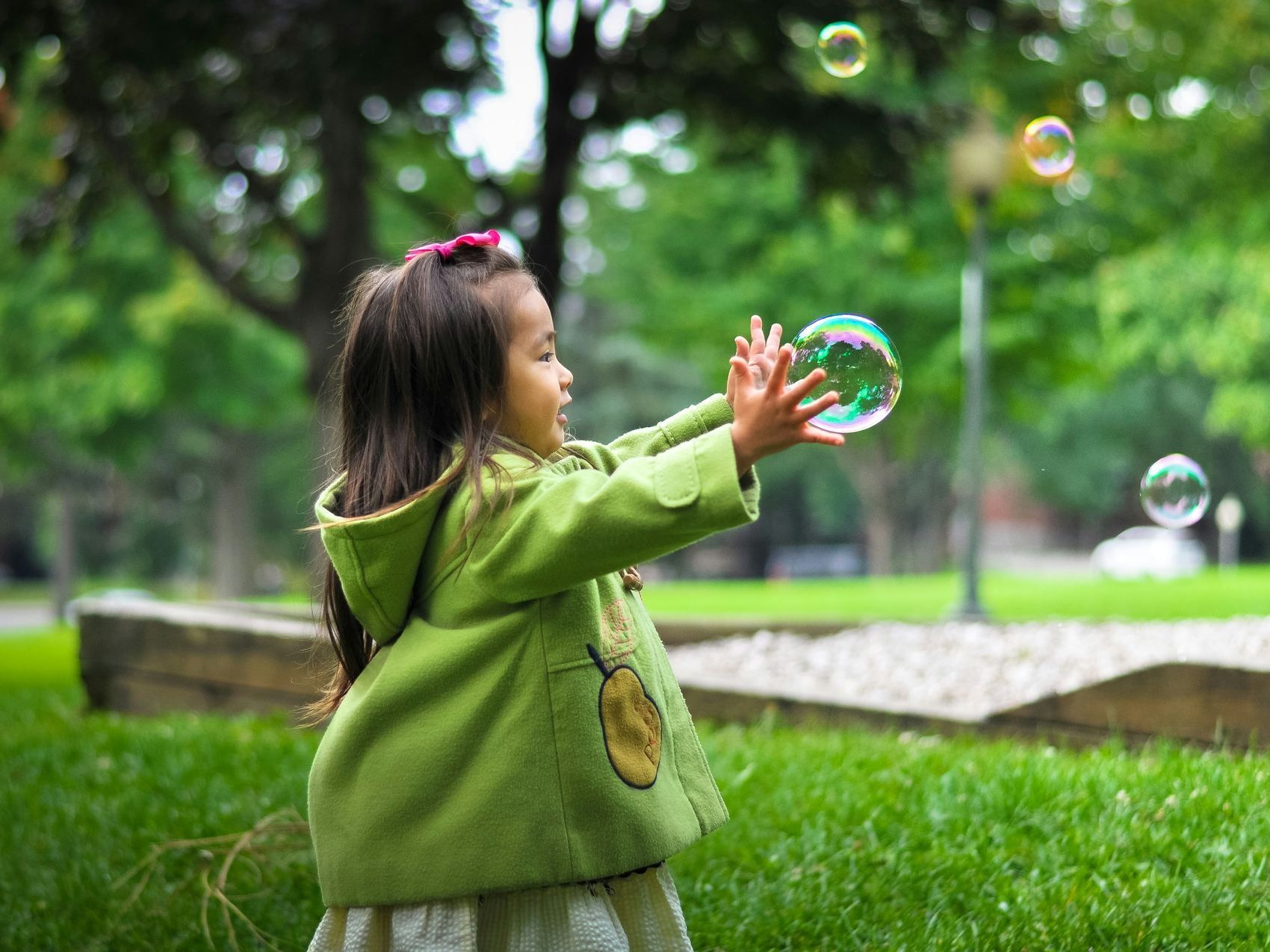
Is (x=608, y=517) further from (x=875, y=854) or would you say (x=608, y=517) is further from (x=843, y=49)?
(x=843, y=49)

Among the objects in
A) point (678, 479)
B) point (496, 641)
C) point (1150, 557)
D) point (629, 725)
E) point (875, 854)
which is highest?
point (678, 479)

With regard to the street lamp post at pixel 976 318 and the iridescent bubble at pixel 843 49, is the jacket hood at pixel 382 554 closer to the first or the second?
the iridescent bubble at pixel 843 49

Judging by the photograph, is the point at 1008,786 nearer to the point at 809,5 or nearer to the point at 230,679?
the point at 230,679

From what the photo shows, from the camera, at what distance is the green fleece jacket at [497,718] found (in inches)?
81.8

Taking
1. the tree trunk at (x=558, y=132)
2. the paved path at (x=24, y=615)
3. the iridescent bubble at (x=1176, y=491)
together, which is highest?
the tree trunk at (x=558, y=132)

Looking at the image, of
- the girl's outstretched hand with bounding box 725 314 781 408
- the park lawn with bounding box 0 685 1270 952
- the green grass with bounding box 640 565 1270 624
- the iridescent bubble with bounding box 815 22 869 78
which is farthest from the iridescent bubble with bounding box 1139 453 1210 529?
the green grass with bounding box 640 565 1270 624

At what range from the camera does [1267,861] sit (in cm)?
312

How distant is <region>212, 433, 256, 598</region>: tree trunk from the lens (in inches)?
1093

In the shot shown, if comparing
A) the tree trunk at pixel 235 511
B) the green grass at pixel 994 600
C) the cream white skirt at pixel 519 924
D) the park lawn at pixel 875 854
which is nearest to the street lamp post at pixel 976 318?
the green grass at pixel 994 600

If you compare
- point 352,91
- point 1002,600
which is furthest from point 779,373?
point 1002,600

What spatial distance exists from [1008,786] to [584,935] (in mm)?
1896

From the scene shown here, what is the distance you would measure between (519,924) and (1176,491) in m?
3.46

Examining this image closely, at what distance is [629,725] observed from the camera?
2.18 metres

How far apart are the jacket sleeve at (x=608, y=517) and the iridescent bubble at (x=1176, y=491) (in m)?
3.27
